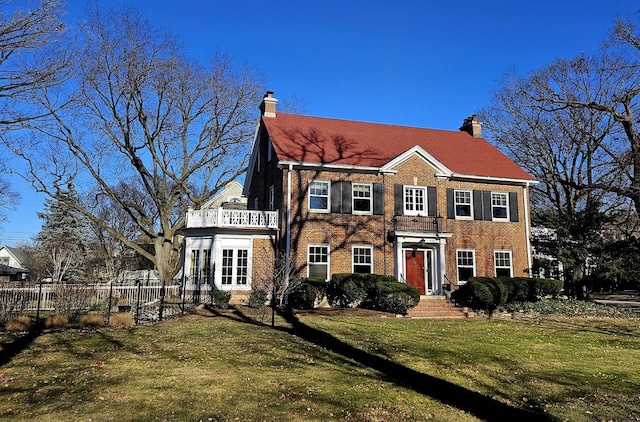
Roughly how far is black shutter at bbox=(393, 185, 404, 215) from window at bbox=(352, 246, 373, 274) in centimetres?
234

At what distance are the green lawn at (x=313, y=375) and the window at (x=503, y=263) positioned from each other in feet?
29.4

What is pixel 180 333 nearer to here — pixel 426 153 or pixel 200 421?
pixel 200 421

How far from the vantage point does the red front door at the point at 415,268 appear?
70.8 ft

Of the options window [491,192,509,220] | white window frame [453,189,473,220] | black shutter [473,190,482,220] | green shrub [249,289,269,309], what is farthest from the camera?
window [491,192,509,220]

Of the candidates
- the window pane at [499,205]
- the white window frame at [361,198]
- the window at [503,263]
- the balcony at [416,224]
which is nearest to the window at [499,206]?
the window pane at [499,205]

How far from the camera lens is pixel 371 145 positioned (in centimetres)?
2380

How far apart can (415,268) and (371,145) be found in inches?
269

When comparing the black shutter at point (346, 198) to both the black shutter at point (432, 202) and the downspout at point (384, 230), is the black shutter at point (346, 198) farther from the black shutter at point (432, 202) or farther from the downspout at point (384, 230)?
the black shutter at point (432, 202)

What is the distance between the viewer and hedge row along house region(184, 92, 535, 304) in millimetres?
20703

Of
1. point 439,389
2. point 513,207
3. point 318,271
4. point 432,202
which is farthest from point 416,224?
point 439,389

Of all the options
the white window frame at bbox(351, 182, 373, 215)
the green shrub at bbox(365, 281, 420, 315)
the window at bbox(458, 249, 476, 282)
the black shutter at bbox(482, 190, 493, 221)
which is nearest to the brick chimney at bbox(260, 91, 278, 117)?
the white window frame at bbox(351, 182, 373, 215)

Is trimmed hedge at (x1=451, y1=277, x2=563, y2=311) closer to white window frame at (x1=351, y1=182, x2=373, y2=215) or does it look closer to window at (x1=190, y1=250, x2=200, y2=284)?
white window frame at (x1=351, y1=182, x2=373, y2=215)

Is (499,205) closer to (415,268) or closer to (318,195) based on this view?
(415,268)

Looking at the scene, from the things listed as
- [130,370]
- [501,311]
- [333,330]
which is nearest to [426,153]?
[501,311]
